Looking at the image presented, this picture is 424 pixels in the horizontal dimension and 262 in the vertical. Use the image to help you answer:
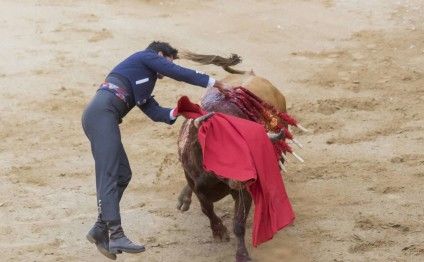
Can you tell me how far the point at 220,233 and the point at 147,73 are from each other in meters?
1.55

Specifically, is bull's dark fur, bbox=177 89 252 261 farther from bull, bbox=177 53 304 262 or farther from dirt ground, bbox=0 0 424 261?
dirt ground, bbox=0 0 424 261

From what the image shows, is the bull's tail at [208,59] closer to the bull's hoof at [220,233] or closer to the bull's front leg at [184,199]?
the bull's front leg at [184,199]

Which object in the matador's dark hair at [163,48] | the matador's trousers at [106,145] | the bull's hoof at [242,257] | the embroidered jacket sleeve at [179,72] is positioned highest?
the matador's dark hair at [163,48]

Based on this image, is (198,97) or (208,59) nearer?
(208,59)

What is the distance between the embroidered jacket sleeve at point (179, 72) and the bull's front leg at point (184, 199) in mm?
1550

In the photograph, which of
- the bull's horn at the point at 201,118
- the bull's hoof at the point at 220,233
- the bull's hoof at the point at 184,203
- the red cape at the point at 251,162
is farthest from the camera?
the bull's hoof at the point at 184,203

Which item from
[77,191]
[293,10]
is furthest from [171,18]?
[77,191]

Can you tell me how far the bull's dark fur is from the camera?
22.0 ft

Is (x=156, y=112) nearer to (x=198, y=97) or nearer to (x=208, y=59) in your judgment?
(x=208, y=59)

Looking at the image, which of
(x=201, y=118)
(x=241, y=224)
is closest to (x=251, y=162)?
(x=201, y=118)

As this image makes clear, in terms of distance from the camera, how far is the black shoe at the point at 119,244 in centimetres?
630

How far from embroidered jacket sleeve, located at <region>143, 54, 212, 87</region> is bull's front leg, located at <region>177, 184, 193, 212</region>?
1550mm

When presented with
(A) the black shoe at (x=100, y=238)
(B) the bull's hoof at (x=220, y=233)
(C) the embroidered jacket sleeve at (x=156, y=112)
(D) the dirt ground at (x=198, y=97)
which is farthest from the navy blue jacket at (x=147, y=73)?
(D) the dirt ground at (x=198, y=97)

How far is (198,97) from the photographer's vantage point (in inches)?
405
